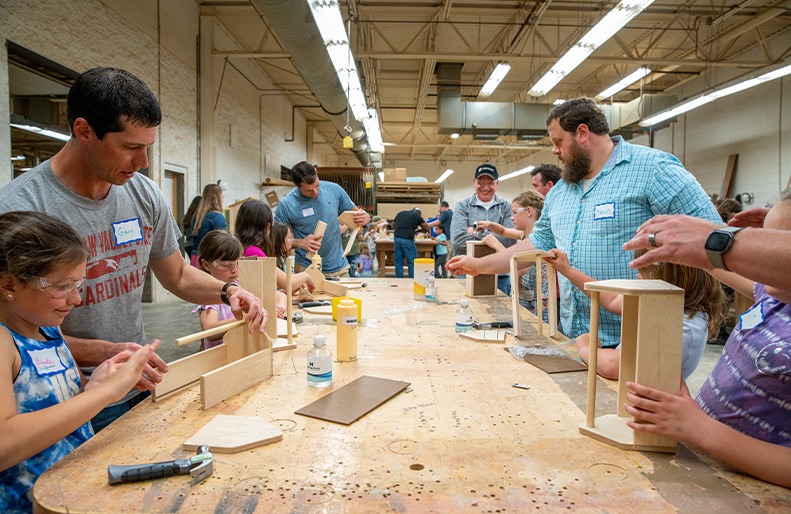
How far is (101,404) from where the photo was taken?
109cm

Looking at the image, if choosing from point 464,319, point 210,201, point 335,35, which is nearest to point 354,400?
point 464,319

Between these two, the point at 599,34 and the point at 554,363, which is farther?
the point at 599,34

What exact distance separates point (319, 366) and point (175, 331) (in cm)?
455

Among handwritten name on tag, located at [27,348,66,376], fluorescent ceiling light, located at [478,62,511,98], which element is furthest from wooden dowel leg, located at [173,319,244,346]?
fluorescent ceiling light, located at [478,62,511,98]

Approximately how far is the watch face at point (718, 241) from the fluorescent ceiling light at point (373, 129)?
8097mm

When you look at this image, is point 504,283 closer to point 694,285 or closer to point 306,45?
point 694,285

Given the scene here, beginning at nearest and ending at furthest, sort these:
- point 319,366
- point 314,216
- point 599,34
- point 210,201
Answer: point 319,366 → point 314,216 → point 210,201 → point 599,34

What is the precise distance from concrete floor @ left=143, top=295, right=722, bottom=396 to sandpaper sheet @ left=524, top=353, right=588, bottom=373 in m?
2.56

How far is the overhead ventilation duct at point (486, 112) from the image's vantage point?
31.8 feet

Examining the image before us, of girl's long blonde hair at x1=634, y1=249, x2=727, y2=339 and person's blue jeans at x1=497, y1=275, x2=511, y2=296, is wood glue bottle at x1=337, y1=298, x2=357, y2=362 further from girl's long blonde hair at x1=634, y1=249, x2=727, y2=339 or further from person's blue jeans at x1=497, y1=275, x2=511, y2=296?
person's blue jeans at x1=497, y1=275, x2=511, y2=296

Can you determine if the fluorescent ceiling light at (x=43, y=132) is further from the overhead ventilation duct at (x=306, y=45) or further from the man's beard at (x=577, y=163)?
the man's beard at (x=577, y=163)

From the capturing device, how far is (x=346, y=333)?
179cm

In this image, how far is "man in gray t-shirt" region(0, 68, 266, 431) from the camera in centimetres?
140

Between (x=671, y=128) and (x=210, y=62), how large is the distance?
11.2 metres
